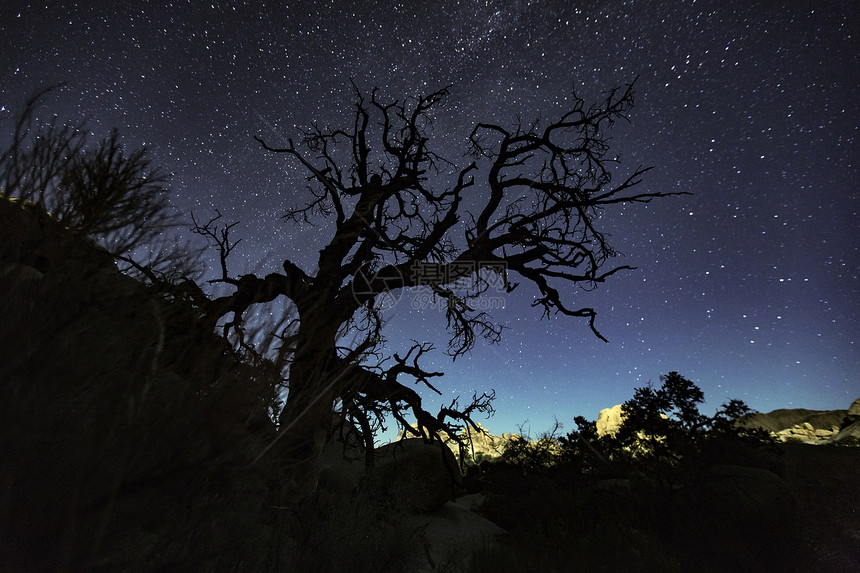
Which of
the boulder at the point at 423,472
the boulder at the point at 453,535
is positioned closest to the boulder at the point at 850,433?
the boulder at the point at 453,535

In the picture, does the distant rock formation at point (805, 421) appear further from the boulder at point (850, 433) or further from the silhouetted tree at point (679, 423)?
the silhouetted tree at point (679, 423)

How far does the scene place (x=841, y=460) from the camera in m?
10.4

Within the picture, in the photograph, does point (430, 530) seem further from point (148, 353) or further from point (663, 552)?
point (148, 353)

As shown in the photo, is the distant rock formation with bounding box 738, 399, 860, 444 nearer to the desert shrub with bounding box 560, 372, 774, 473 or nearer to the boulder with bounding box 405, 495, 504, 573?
the desert shrub with bounding box 560, 372, 774, 473

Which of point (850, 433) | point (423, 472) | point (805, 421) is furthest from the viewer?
point (805, 421)

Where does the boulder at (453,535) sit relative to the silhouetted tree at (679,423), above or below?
below

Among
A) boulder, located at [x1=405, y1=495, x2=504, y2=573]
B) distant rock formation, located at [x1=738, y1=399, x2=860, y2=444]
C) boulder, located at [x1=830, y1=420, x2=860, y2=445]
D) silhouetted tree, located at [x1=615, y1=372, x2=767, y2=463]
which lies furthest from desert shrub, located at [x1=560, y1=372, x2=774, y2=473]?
distant rock formation, located at [x1=738, y1=399, x2=860, y2=444]

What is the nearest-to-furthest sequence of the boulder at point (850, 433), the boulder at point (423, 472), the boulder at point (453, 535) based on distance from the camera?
1. the boulder at point (453, 535)
2. the boulder at point (423, 472)
3. the boulder at point (850, 433)

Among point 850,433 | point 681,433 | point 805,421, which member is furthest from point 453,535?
point 805,421

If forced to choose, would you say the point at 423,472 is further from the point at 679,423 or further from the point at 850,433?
the point at 850,433

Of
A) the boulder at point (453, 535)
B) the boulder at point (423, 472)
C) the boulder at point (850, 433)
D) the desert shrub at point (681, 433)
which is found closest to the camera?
the boulder at point (453, 535)

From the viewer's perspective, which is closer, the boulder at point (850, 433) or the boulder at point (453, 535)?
the boulder at point (453, 535)

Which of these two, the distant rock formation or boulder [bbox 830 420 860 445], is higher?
the distant rock formation

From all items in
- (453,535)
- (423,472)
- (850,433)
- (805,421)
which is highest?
(805,421)
